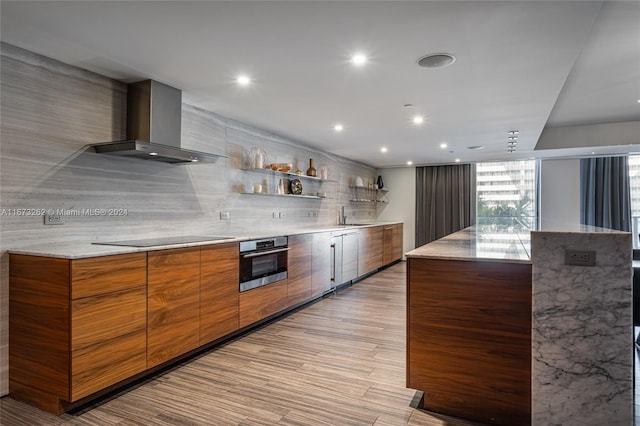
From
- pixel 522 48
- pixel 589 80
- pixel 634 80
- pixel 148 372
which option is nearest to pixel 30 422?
pixel 148 372

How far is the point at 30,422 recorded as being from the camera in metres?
2.08

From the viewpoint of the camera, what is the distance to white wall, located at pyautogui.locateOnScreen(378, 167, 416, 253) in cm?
860

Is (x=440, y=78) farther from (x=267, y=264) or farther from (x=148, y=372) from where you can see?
(x=148, y=372)

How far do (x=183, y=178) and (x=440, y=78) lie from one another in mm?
2465

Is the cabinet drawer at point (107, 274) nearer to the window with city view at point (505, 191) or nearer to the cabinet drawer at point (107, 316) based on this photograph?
the cabinet drawer at point (107, 316)

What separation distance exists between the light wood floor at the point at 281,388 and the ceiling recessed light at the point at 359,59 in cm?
222

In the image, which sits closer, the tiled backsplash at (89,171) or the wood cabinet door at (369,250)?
the tiled backsplash at (89,171)

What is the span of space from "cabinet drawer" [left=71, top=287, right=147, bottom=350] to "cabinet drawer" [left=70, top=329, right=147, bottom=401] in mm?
46

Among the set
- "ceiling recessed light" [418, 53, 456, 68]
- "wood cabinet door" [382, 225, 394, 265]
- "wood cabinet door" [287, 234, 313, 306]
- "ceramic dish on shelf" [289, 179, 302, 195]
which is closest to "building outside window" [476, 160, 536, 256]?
"wood cabinet door" [382, 225, 394, 265]

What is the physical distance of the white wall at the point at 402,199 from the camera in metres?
8.60

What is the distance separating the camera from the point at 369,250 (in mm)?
6496

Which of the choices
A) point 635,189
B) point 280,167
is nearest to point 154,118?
point 280,167

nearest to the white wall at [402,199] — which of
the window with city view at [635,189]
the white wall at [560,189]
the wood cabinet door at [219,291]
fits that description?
the white wall at [560,189]

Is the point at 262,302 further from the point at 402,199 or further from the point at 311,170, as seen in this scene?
the point at 402,199
